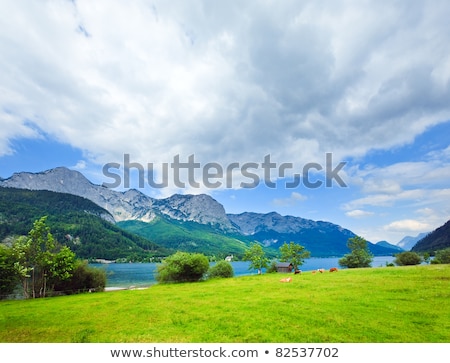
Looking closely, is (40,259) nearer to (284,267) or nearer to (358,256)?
(284,267)

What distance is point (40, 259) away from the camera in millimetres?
40625

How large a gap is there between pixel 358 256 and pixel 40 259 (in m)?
84.0

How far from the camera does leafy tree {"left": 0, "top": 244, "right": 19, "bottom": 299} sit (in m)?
39.0

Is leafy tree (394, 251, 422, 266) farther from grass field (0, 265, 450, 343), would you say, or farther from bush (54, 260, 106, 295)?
bush (54, 260, 106, 295)

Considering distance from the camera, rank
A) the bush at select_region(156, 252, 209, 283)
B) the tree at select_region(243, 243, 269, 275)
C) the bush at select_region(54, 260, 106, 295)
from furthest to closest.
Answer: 1. the tree at select_region(243, 243, 269, 275)
2. the bush at select_region(156, 252, 209, 283)
3. the bush at select_region(54, 260, 106, 295)

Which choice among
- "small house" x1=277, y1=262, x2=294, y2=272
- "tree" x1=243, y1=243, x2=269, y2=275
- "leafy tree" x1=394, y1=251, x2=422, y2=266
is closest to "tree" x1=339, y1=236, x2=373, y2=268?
"leafy tree" x1=394, y1=251, x2=422, y2=266

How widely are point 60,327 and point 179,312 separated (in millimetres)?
8682

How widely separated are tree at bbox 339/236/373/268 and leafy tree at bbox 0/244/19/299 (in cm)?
8540

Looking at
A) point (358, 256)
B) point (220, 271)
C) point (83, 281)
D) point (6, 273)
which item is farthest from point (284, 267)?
point (6, 273)

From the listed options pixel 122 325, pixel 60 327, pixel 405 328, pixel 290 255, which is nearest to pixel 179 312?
pixel 122 325

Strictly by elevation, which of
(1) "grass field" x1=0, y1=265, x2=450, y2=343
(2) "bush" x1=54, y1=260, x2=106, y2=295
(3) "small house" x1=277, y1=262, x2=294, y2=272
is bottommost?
(3) "small house" x1=277, y1=262, x2=294, y2=272
